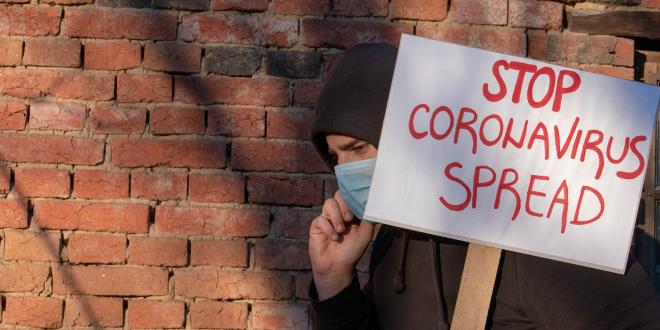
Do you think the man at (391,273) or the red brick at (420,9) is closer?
the man at (391,273)

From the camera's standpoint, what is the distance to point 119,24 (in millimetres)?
2650

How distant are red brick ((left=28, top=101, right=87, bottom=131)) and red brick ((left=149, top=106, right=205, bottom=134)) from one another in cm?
21

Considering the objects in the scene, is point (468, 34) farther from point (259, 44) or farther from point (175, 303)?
point (175, 303)

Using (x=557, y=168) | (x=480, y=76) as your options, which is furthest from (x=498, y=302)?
(x=480, y=76)

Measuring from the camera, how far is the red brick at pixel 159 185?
8.63 ft

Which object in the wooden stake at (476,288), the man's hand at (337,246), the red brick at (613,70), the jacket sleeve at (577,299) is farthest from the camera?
the red brick at (613,70)

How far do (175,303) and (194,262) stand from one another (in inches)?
5.3

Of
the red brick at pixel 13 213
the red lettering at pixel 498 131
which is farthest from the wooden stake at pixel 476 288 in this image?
the red brick at pixel 13 213

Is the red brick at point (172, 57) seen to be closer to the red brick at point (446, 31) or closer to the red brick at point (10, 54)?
the red brick at point (10, 54)

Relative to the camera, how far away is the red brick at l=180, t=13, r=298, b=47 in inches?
104

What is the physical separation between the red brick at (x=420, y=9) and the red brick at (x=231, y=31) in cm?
A: 33

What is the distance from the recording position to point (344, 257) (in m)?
1.89

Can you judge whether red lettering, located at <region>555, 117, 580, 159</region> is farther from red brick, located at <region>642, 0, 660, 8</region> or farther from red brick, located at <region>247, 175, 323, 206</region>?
red brick, located at <region>642, 0, 660, 8</region>

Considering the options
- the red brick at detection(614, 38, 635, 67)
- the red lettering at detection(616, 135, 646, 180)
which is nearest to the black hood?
the red lettering at detection(616, 135, 646, 180)
